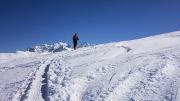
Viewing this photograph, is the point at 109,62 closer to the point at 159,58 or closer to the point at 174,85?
the point at 159,58

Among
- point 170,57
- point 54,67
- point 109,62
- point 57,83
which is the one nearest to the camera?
point 57,83

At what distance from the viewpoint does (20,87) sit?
608 inches

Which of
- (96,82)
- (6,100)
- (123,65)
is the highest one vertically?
(123,65)

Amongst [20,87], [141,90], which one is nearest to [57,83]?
[20,87]

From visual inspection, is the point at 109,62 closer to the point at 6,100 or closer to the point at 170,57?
the point at 170,57

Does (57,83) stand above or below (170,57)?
below

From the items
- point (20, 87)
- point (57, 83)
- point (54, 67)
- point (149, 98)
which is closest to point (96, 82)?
point (57, 83)

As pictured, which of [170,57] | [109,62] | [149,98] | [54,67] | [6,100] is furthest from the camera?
[54,67]

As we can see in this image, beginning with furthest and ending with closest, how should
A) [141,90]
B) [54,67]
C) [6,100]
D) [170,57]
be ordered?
[54,67] → [170,57] → [6,100] → [141,90]

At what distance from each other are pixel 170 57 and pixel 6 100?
9723 mm

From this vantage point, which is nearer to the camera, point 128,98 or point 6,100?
point 128,98

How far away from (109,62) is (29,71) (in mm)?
6150

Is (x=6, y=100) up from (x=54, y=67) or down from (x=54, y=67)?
down

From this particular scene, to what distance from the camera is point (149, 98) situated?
441 inches
